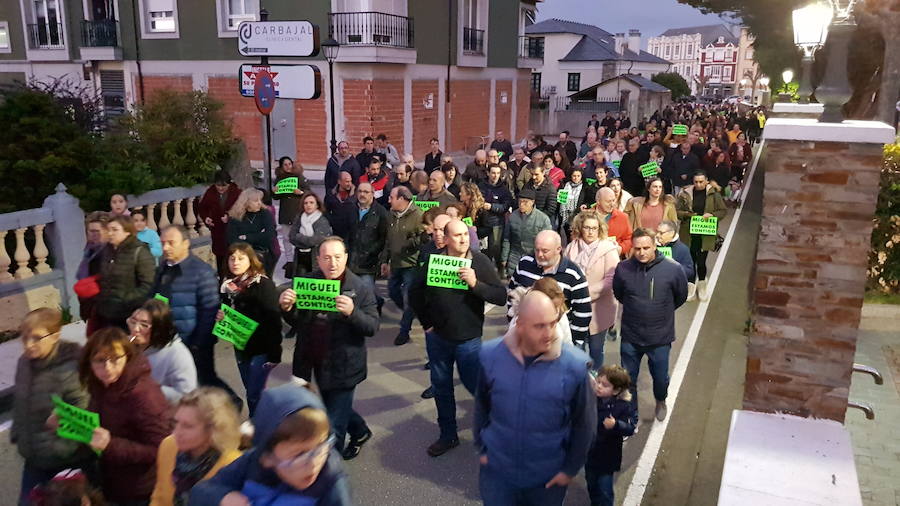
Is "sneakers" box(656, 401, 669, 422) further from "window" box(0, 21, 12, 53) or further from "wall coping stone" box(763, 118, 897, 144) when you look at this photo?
"window" box(0, 21, 12, 53)

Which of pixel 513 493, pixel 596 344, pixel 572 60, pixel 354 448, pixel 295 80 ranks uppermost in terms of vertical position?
pixel 572 60

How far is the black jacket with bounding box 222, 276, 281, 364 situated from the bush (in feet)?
28.0

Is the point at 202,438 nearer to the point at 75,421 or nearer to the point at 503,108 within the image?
the point at 75,421

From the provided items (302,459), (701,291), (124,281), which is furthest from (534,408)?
(701,291)

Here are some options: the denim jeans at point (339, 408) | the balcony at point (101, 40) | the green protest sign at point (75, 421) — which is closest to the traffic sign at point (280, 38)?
the denim jeans at point (339, 408)

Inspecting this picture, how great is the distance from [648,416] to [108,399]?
185 inches

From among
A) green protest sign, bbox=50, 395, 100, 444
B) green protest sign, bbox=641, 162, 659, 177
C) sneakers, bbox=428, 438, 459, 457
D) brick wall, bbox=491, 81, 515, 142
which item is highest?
brick wall, bbox=491, 81, 515, 142

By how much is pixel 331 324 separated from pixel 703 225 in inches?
254

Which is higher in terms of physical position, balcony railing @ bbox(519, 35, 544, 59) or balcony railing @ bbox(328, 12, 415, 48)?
balcony railing @ bbox(519, 35, 544, 59)

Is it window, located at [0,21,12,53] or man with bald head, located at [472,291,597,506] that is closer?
man with bald head, located at [472,291,597,506]

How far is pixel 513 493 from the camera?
13.3 feet

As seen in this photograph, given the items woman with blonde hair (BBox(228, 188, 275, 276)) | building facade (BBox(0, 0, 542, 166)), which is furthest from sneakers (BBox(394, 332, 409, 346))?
building facade (BBox(0, 0, 542, 166))

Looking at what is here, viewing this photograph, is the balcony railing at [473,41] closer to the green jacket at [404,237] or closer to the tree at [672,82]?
the green jacket at [404,237]

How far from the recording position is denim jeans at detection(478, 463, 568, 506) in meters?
4.00
